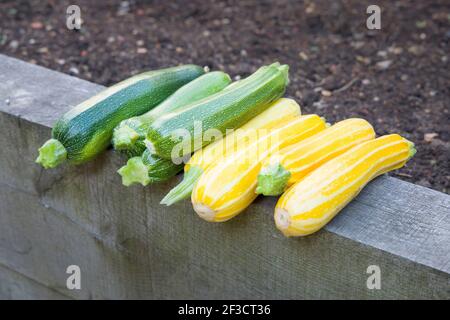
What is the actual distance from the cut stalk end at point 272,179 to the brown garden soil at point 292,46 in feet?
4.24

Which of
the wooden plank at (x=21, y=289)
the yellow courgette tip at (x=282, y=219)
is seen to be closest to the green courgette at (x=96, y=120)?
the yellow courgette tip at (x=282, y=219)

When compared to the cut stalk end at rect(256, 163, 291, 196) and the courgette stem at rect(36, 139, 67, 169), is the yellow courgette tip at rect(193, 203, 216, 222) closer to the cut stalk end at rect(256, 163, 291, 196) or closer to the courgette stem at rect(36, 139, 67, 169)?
the cut stalk end at rect(256, 163, 291, 196)

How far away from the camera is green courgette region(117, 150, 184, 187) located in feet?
7.38

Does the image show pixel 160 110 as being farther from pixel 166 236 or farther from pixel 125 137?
pixel 166 236

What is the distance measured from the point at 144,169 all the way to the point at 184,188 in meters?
0.18

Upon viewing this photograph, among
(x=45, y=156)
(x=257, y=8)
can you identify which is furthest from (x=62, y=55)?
(x=45, y=156)

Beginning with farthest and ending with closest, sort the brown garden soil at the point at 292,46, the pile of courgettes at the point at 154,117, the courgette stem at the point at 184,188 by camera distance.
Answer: the brown garden soil at the point at 292,46 < the pile of courgettes at the point at 154,117 < the courgette stem at the point at 184,188

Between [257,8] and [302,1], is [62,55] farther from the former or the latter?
[302,1]

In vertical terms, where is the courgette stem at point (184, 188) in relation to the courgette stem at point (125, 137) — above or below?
below

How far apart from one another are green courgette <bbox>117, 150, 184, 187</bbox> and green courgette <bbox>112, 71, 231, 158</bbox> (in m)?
0.05

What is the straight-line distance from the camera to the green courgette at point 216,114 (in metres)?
2.20

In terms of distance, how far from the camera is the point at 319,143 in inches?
86.7

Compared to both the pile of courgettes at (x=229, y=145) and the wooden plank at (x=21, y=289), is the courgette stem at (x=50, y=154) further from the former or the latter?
the wooden plank at (x=21, y=289)

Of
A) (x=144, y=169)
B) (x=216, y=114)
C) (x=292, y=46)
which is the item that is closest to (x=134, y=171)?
(x=144, y=169)
